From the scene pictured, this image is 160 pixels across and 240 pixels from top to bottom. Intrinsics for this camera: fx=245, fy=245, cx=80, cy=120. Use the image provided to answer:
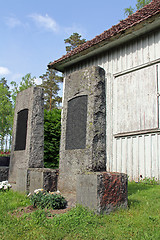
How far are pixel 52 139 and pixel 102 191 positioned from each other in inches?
312

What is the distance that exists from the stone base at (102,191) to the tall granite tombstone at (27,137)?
2410 mm

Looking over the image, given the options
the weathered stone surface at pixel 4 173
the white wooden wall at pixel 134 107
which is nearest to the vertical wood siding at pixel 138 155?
the white wooden wall at pixel 134 107

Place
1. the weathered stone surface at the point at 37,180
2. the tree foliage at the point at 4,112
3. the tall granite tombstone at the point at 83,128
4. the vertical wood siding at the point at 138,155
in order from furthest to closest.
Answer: the tree foliage at the point at 4,112 < the vertical wood siding at the point at 138,155 < the weathered stone surface at the point at 37,180 < the tall granite tombstone at the point at 83,128

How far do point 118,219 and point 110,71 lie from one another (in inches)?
267

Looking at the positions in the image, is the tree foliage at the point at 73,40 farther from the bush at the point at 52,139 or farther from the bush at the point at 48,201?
the bush at the point at 48,201

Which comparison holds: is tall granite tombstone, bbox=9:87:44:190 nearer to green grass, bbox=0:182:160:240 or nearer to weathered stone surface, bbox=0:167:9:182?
weathered stone surface, bbox=0:167:9:182

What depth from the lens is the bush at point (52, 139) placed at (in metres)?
11.6

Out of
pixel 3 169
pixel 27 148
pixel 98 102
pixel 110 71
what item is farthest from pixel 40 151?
pixel 110 71

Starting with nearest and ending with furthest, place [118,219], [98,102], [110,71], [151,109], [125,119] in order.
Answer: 1. [118,219]
2. [98,102]
3. [151,109]
4. [125,119]
5. [110,71]

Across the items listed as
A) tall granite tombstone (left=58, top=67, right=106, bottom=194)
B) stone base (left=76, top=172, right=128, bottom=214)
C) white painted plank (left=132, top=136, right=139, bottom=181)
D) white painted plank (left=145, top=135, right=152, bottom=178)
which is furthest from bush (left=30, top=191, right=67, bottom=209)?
white painted plank (left=132, top=136, right=139, bottom=181)

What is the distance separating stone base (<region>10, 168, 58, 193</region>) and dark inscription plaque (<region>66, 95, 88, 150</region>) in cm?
78

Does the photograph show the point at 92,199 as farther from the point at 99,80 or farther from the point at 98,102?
the point at 99,80

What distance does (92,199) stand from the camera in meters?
4.11

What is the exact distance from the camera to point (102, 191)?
4.11 m
